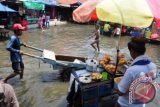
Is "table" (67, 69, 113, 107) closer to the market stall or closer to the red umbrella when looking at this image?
the market stall

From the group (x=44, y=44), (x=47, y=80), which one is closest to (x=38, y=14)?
(x=44, y=44)

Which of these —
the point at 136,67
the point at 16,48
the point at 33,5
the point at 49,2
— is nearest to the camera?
the point at 136,67

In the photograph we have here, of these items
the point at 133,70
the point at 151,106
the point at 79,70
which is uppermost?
the point at 133,70

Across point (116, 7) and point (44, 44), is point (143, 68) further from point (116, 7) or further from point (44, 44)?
point (44, 44)

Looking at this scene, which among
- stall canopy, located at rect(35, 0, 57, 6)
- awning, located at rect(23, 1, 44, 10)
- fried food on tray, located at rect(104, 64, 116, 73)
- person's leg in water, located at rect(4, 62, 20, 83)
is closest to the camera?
fried food on tray, located at rect(104, 64, 116, 73)

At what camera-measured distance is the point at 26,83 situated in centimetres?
935

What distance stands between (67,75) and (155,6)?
15.3ft

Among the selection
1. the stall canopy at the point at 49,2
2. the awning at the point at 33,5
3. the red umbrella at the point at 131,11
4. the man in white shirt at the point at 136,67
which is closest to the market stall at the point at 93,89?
the red umbrella at the point at 131,11

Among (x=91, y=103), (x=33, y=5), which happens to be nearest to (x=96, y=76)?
(x=91, y=103)

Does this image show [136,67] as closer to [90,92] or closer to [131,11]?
[131,11]

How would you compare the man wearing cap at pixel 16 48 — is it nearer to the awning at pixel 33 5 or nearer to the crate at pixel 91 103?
the crate at pixel 91 103

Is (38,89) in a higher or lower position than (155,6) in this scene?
lower

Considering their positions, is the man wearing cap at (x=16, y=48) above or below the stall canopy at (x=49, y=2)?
below

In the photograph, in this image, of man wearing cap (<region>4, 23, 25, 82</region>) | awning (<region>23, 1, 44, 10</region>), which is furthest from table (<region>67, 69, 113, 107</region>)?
awning (<region>23, 1, 44, 10</region>)
